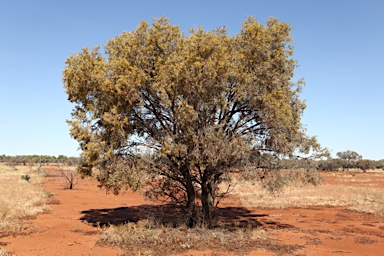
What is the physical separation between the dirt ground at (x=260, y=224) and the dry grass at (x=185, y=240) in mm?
568

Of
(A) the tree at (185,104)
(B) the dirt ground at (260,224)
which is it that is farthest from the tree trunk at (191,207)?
(B) the dirt ground at (260,224)

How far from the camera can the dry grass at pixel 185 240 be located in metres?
12.2

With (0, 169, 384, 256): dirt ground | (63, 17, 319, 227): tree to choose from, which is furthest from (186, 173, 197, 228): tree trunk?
(0, 169, 384, 256): dirt ground

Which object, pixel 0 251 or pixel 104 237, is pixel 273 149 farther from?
pixel 0 251

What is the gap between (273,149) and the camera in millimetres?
15320

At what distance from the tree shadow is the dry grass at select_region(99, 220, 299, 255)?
1.84 m

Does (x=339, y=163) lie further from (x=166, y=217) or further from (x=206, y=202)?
(x=206, y=202)

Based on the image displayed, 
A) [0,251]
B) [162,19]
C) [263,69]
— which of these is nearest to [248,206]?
[263,69]

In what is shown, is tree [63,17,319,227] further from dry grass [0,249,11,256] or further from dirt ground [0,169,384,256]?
dry grass [0,249,11,256]

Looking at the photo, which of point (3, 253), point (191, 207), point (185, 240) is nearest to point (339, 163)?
point (191, 207)

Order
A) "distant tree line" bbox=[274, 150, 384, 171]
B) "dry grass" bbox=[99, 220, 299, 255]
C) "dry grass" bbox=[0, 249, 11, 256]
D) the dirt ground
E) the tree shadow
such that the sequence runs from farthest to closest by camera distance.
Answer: the tree shadow, "distant tree line" bbox=[274, 150, 384, 171], the dirt ground, "dry grass" bbox=[99, 220, 299, 255], "dry grass" bbox=[0, 249, 11, 256]

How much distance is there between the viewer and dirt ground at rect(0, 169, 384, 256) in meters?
12.4

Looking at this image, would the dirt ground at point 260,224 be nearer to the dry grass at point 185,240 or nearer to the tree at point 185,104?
the dry grass at point 185,240

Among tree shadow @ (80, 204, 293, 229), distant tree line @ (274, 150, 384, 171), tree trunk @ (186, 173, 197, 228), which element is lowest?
tree shadow @ (80, 204, 293, 229)
